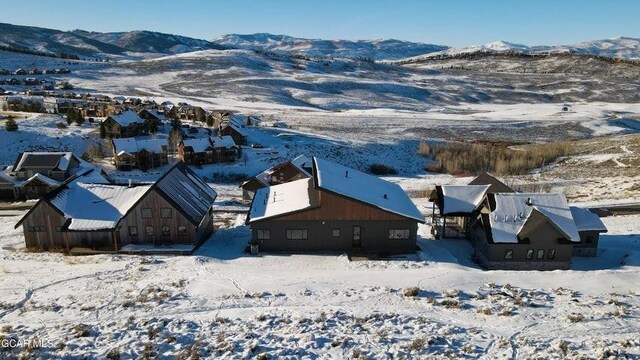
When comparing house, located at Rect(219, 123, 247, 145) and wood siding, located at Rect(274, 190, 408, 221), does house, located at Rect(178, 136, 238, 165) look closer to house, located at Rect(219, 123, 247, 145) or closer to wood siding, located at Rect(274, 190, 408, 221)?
house, located at Rect(219, 123, 247, 145)

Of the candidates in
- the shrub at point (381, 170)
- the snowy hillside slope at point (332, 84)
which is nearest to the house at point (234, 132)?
the shrub at point (381, 170)

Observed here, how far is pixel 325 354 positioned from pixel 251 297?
20.0 ft

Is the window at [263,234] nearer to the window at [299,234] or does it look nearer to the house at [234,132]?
the window at [299,234]

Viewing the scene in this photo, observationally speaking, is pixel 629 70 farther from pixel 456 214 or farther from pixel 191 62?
pixel 456 214

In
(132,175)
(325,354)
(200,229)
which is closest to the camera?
(325,354)

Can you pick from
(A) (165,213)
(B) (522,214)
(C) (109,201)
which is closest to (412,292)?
(B) (522,214)

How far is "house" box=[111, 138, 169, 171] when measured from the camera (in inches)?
2180

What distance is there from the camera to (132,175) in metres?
53.5

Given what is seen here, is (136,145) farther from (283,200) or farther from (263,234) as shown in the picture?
(263,234)

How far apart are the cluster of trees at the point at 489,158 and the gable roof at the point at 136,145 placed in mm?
35321

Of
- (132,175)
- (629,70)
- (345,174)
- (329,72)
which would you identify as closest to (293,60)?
(329,72)

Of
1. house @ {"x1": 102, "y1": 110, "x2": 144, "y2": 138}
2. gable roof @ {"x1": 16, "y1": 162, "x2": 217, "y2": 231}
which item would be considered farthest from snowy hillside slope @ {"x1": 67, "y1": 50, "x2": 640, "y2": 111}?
gable roof @ {"x1": 16, "y1": 162, "x2": 217, "y2": 231}

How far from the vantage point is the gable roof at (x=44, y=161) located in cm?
4544

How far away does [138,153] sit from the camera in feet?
182
